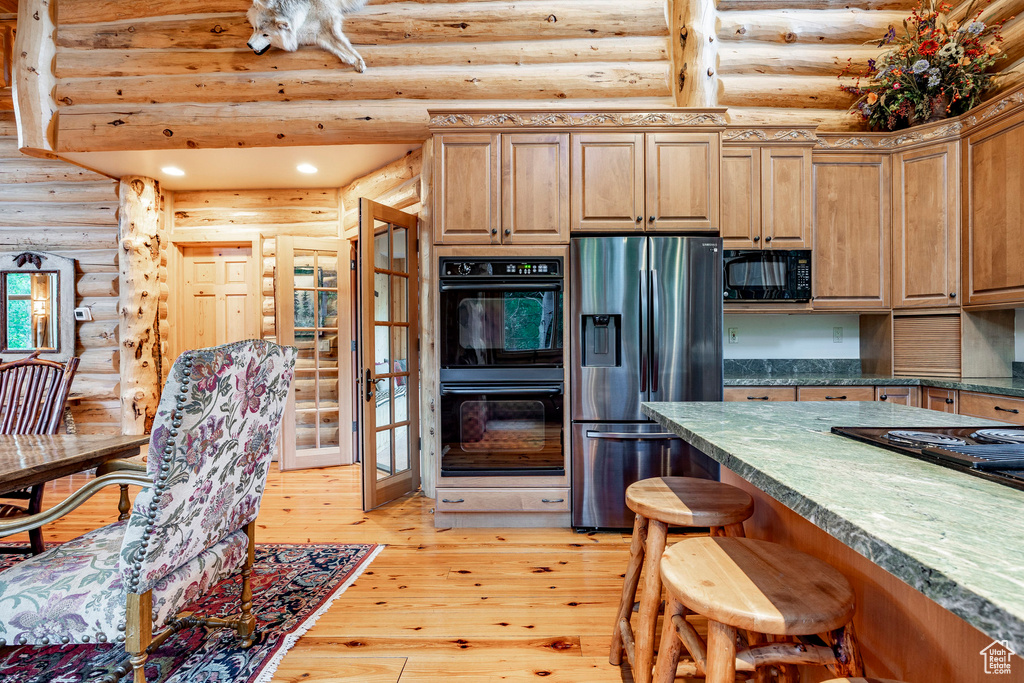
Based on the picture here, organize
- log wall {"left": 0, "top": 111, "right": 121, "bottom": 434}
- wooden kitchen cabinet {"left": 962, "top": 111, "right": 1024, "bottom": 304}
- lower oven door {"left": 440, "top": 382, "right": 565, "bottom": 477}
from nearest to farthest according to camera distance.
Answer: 1. wooden kitchen cabinet {"left": 962, "top": 111, "right": 1024, "bottom": 304}
2. lower oven door {"left": 440, "top": 382, "right": 565, "bottom": 477}
3. log wall {"left": 0, "top": 111, "right": 121, "bottom": 434}

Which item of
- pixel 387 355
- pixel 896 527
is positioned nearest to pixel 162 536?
pixel 896 527

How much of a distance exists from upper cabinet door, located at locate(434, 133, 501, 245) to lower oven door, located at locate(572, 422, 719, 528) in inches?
50.2

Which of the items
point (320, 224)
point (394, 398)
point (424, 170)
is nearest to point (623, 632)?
point (394, 398)

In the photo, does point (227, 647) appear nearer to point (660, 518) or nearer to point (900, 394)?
point (660, 518)

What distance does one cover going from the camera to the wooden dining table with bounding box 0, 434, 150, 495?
57.8 inches

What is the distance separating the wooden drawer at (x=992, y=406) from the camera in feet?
8.14

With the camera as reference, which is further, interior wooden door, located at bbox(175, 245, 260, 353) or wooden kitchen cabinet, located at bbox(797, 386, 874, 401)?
interior wooden door, located at bbox(175, 245, 260, 353)

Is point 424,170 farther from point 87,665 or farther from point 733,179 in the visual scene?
point 87,665

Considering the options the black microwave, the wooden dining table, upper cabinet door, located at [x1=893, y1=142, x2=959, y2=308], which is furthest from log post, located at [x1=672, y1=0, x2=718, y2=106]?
the wooden dining table

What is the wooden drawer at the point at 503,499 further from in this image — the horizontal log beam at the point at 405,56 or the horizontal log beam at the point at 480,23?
the horizontal log beam at the point at 480,23

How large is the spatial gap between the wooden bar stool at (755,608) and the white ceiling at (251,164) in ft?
11.2

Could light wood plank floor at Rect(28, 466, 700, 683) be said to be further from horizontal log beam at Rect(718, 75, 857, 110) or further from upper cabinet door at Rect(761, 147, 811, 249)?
horizontal log beam at Rect(718, 75, 857, 110)

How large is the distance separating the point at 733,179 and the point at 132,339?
4865 mm

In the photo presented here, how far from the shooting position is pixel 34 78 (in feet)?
11.1
